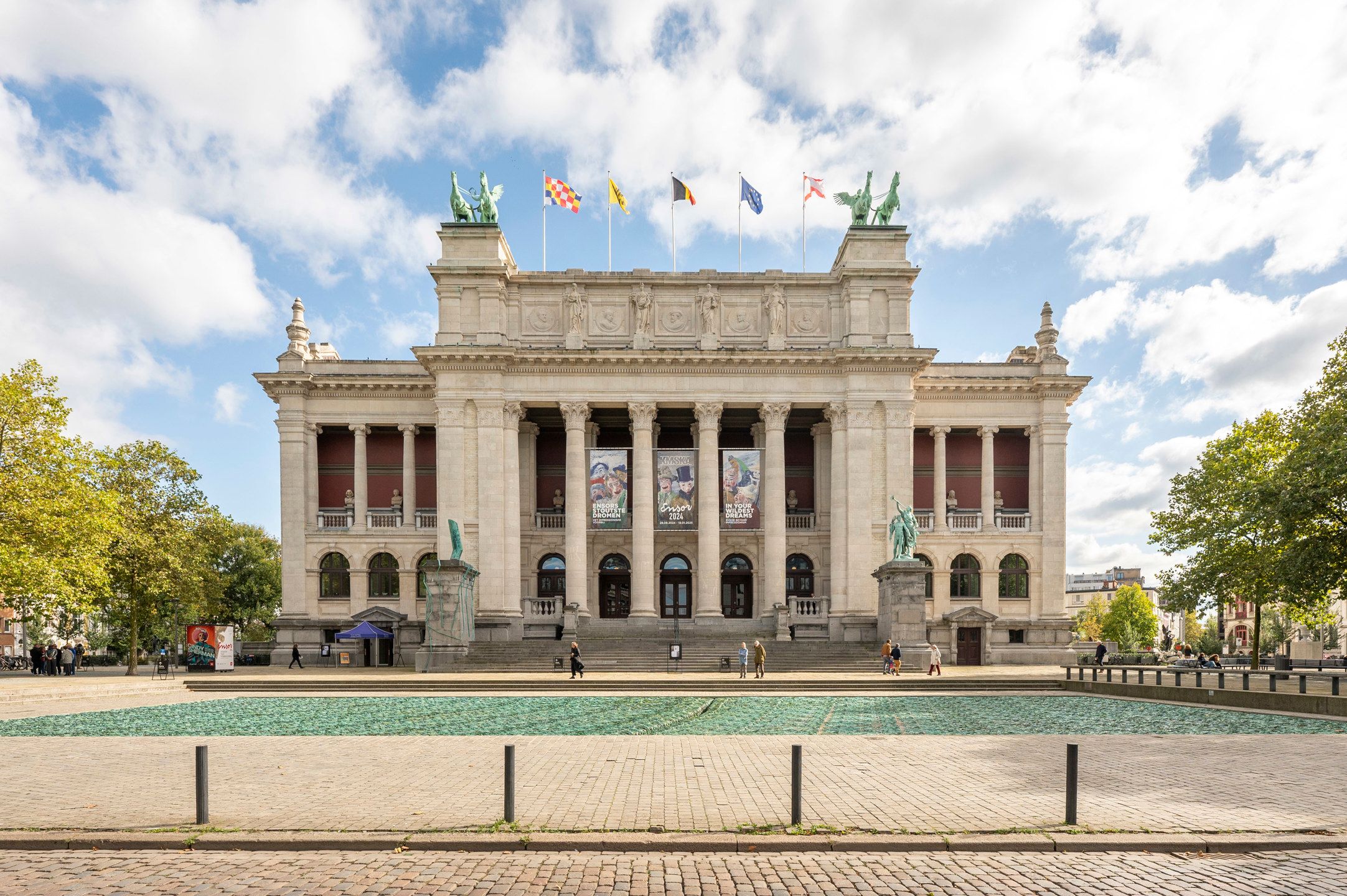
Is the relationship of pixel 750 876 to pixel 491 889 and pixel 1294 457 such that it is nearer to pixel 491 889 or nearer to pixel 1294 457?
pixel 491 889

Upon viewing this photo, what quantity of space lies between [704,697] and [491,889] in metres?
20.8

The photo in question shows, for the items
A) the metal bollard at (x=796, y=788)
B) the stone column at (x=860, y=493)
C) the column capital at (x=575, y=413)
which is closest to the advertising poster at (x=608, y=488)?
the column capital at (x=575, y=413)

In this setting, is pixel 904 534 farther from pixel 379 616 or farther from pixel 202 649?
pixel 202 649

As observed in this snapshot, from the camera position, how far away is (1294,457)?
97.0 feet

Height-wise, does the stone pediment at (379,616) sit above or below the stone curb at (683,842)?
below

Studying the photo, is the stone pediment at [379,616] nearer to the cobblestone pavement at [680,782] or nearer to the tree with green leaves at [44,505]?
the tree with green leaves at [44,505]

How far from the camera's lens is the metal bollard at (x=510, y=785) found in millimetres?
10781

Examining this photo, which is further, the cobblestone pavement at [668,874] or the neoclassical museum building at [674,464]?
the neoclassical museum building at [674,464]

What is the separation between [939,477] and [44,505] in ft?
142

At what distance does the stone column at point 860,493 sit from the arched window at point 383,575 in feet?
84.3

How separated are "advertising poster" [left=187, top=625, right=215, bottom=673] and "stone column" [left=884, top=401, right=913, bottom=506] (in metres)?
34.6

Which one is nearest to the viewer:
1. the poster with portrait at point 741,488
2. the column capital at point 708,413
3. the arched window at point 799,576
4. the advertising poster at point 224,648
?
the advertising poster at point 224,648

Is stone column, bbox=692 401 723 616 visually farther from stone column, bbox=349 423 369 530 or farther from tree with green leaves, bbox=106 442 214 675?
tree with green leaves, bbox=106 442 214 675

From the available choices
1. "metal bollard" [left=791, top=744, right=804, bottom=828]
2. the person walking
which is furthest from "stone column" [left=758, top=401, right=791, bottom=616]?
"metal bollard" [left=791, top=744, right=804, bottom=828]
